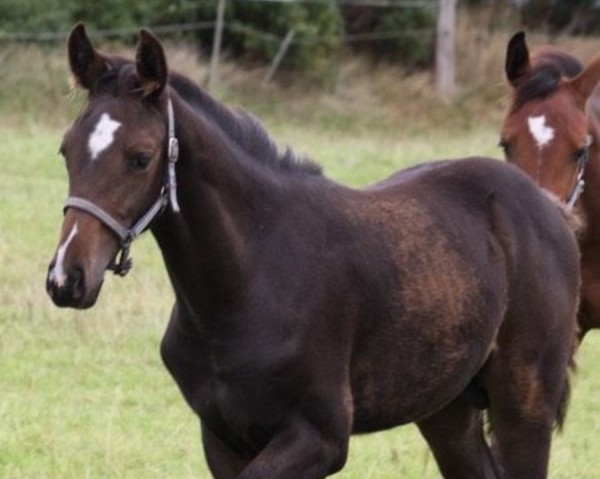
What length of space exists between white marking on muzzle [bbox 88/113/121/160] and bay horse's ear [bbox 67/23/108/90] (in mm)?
207

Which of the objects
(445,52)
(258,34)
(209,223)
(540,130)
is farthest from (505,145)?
(445,52)

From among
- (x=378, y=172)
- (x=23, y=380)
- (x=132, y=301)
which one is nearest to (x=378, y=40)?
(x=378, y=172)

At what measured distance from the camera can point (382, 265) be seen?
5.89 meters

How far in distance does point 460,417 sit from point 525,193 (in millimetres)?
873

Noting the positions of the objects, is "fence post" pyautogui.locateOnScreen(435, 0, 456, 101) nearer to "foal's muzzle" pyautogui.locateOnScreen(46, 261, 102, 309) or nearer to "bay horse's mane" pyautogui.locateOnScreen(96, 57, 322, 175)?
"bay horse's mane" pyautogui.locateOnScreen(96, 57, 322, 175)

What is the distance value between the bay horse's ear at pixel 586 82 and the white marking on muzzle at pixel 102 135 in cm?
351

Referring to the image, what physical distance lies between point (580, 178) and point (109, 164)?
330cm

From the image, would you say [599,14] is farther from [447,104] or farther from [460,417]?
[460,417]

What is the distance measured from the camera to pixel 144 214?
17.0 feet

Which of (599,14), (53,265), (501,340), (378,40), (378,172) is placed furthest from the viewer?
(599,14)

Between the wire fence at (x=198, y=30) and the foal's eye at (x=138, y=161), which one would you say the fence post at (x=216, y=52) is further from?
the foal's eye at (x=138, y=161)

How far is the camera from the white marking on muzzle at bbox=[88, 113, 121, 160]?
5094 millimetres

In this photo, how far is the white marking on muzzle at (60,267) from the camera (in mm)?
4887

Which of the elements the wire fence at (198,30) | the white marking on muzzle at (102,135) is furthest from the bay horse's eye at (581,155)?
the wire fence at (198,30)
